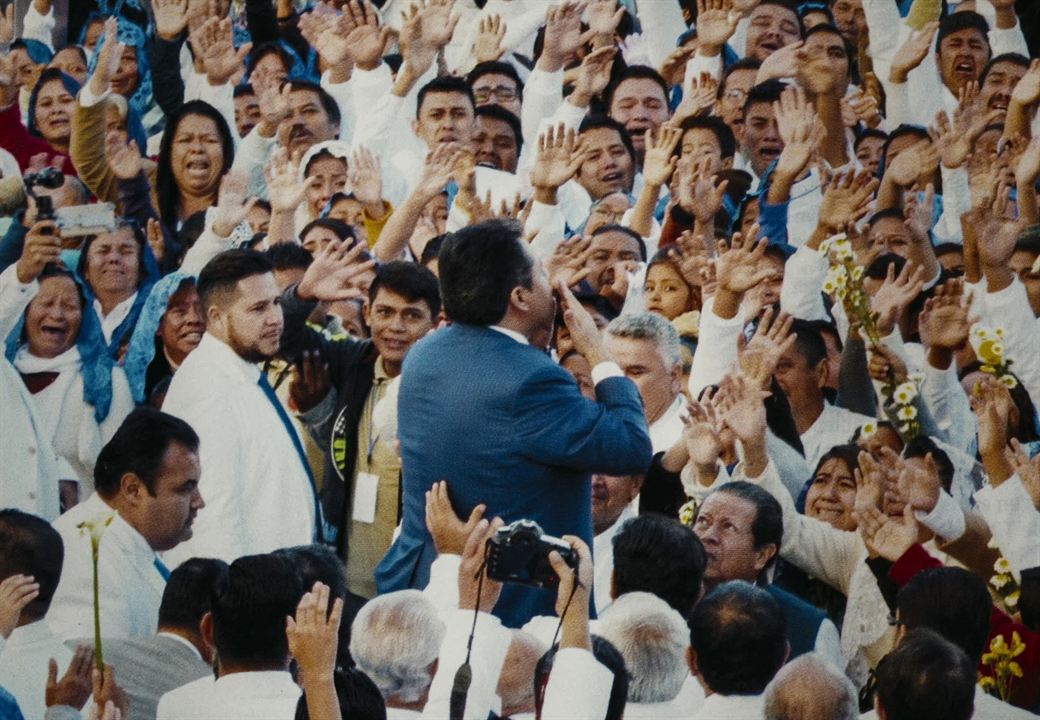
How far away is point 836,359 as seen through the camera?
20.9 feet

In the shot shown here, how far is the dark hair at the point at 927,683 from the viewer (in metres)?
3.50

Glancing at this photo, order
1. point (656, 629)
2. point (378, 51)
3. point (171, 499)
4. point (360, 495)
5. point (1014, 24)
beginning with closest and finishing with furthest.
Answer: point (656, 629) < point (171, 499) < point (360, 495) < point (378, 51) < point (1014, 24)

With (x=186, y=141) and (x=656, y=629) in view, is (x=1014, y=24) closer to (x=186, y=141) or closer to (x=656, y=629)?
(x=186, y=141)

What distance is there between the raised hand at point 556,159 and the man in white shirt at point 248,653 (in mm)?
2634

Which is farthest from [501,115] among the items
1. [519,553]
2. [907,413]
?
[519,553]

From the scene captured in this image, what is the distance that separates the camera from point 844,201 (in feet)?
21.0

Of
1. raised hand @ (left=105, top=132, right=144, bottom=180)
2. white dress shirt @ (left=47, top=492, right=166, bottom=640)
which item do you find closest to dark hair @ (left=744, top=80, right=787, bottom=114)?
raised hand @ (left=105, top=132, right=144, bottom=180)

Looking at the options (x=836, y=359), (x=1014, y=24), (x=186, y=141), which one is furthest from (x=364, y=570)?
(x=1014, y=24)

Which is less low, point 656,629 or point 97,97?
point 97,97

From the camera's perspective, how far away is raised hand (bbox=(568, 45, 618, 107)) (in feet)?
25.0

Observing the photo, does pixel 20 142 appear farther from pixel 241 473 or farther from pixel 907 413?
pixel 907 413

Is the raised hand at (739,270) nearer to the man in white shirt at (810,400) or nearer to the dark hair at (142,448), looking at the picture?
the man in white shirt at (810,400)

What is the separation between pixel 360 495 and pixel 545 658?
199cm

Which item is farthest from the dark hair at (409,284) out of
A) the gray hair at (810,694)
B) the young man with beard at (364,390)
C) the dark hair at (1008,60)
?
the dark hair at (1008,60)
